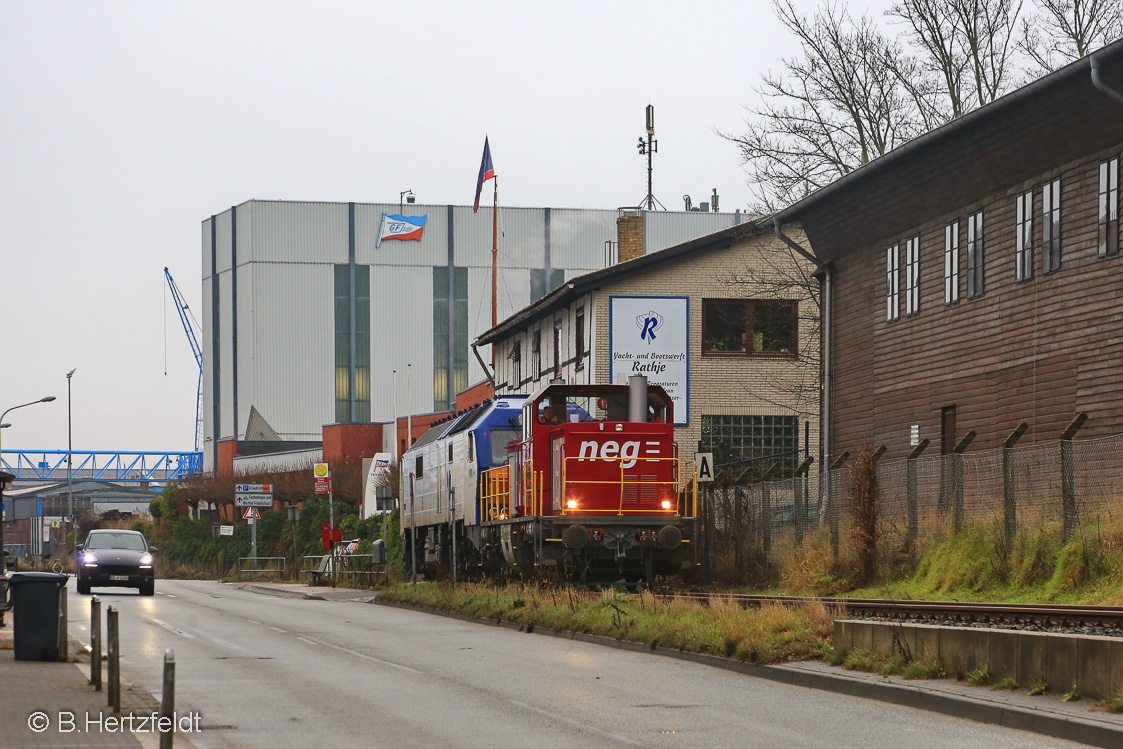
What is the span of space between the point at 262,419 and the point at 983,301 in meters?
64.8

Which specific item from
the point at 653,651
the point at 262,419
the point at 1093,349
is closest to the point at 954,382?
the point at 1093,349

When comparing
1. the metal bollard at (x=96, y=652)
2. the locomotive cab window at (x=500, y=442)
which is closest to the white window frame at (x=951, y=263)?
the locomotive cab window at (x=500, y=442)

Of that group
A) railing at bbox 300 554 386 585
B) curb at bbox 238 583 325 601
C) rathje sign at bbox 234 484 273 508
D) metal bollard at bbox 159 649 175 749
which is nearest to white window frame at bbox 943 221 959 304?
curb at bbox 238 583 325 601

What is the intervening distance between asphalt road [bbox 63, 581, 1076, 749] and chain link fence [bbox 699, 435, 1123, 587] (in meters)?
6.70

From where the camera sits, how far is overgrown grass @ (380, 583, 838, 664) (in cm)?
1586

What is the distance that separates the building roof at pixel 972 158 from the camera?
2408cm

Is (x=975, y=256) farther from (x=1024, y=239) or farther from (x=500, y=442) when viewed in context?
(x=500, y=442)

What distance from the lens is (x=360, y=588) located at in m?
40.2

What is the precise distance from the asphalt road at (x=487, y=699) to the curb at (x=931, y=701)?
0.55ft

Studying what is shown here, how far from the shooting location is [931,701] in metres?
12.3

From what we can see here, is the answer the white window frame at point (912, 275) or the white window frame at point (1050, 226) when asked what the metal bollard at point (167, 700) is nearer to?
the white window frame at point (1050, 226)

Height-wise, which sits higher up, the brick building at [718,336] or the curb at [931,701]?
the brick building at [718,336]

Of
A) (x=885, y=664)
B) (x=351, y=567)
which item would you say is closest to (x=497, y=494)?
(x=885, y=664)

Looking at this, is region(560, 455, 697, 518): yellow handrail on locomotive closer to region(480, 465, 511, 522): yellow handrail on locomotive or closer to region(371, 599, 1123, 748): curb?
region(480, 465, 511, 522): yellow handrail on locomotive
